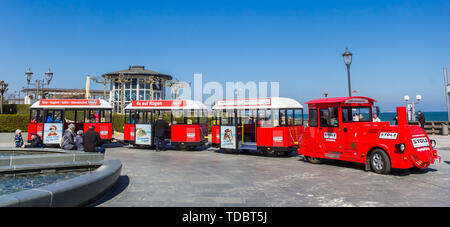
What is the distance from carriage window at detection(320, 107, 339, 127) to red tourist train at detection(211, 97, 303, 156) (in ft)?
7.53

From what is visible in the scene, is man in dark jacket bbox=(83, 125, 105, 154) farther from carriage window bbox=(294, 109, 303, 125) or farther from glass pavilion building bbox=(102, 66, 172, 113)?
glass pavilion building bbox=(102, 66, 172, 113)

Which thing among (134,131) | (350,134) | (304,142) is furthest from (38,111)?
(350,134)

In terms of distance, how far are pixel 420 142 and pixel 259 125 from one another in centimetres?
668

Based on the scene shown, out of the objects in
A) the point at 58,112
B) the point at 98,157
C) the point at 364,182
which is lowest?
the point at 364,182

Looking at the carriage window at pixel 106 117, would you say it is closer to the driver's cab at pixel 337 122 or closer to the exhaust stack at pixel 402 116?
the driver's cab at pixel 337 122

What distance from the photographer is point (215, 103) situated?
50.6 ft

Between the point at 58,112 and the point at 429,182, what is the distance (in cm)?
1831

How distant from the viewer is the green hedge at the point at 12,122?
24.0 m

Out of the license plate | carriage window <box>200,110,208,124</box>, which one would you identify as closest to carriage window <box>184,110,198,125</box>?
carriage window <box>200,110,208,124</box>

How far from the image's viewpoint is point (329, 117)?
11.0m

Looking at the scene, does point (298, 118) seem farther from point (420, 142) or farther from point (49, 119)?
point (49, 119)

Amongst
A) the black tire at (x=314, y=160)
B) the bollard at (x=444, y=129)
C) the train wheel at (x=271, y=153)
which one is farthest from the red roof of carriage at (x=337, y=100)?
the bollard at (x=444, y=129)

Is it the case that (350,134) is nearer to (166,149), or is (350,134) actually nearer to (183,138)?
(183,138)

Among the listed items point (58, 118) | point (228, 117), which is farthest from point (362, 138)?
point (58, 118)
